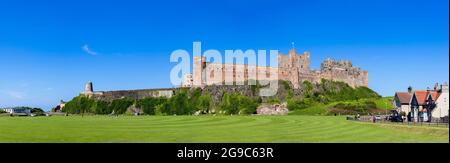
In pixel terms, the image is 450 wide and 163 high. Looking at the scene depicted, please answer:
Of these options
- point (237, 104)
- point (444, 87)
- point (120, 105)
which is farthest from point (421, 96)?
point (120, 105)

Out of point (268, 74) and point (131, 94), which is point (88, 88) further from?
point (268, 74)

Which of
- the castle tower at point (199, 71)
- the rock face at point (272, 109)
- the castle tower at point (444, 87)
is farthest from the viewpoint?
the castle tower at point (199, 71)

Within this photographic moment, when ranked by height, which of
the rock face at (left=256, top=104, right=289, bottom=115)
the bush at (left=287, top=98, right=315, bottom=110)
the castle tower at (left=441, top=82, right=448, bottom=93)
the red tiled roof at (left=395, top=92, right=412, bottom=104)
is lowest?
the rock face at (left=256, top=104, right=289, bottom=115)

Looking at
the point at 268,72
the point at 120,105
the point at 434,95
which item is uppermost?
the point at 268,72

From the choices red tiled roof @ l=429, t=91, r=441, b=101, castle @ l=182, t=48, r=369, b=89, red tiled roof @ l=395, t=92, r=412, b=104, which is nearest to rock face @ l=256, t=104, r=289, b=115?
castle @ l=182, t=48, r=369, b=89

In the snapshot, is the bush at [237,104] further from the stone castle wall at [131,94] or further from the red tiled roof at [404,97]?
the red tiled roof at [404,97]

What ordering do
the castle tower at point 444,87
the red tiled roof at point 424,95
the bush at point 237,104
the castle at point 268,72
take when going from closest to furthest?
the castle tower at point 444,87 < the red tiled roof at point 424,95 < the bush at point 237,104 < the castle at point 268,72

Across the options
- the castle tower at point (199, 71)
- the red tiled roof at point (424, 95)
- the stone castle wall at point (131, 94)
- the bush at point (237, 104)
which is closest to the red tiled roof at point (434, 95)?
the red tiled roof at point (424, 95)

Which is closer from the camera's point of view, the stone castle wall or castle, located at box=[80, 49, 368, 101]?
castle, located at box=[80, 49, 368, 101]

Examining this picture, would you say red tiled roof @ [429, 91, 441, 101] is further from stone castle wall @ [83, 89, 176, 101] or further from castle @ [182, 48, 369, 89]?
stone castle wall @ [83, 89, 176, 101]
